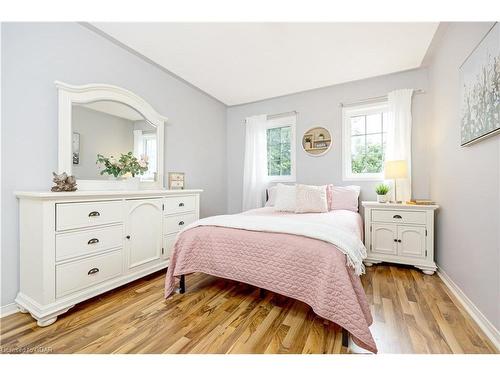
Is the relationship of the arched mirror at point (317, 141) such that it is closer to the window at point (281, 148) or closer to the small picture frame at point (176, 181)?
the window at point (281, 148)

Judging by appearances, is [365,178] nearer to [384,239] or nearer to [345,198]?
[345,198]

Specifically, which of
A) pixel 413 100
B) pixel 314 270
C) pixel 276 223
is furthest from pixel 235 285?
pixel 413 100

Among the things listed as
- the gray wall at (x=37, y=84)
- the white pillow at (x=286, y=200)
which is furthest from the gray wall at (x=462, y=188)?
the gray wall at (x=37, y=84)

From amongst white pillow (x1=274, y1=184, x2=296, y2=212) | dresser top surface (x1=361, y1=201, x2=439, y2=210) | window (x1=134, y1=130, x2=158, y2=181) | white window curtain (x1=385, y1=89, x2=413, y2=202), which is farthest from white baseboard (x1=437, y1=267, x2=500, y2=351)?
window (x1=134, y1=130, x2=158, y2=181)

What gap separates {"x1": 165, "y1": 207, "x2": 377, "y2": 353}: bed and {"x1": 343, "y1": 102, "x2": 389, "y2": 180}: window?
1798mm

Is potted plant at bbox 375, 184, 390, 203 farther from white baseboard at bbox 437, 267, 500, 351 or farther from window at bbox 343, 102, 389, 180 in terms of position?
white baseboard at bbox 437, 267, 500, 351

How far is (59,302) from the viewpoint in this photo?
4.78ft

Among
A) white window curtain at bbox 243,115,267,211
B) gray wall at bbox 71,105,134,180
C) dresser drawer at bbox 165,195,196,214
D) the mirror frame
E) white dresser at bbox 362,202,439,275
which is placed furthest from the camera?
white window curtain at bbox 243,115,267,211

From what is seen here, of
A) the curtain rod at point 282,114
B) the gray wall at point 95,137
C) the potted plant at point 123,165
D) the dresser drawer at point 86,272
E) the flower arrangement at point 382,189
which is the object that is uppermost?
the curtain rod at point 282,114

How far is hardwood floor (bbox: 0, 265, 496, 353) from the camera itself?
1.20 meters

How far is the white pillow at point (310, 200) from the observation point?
250 cm

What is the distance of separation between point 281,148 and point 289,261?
8.25 feet

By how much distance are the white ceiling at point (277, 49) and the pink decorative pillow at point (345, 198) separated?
60.3 inches

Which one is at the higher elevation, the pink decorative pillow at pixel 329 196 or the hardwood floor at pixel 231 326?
the pink decorative pillow at pixel 329 196
